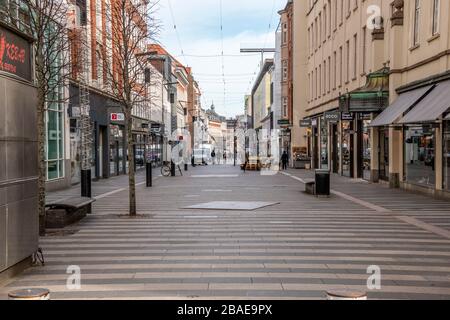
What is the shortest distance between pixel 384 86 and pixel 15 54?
20230 mm

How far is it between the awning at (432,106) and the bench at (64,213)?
31.9 ft

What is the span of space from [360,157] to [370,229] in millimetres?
19840

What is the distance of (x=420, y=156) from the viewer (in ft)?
70.4

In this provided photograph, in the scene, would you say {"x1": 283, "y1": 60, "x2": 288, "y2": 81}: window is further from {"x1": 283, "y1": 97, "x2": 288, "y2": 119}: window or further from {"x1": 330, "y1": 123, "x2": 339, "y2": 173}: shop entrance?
{"x1": 330, "y1": 123, "x2": 339, "y2": 173}: shop entrance

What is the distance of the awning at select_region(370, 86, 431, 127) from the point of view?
20.4m

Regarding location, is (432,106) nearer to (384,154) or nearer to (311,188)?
(311,188)

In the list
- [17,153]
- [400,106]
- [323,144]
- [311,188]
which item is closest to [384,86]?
[400,106]

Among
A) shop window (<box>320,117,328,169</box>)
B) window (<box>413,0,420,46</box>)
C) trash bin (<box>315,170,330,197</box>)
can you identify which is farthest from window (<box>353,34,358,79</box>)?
trash bin (<box>315,170,330,197</box>)

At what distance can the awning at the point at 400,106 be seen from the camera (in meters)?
20.4

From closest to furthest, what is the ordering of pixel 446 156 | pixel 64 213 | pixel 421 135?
pixel 64 213 < pixel 446 156 < pixel 421 135

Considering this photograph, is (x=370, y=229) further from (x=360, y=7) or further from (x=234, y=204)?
(x=360, y=7)

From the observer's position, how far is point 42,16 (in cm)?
1205

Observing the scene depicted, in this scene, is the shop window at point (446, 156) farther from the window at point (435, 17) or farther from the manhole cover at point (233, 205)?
the manhole cover at point (233, 205)

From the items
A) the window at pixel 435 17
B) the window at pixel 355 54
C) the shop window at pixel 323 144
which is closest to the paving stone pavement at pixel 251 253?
the window at pixel 435 17
